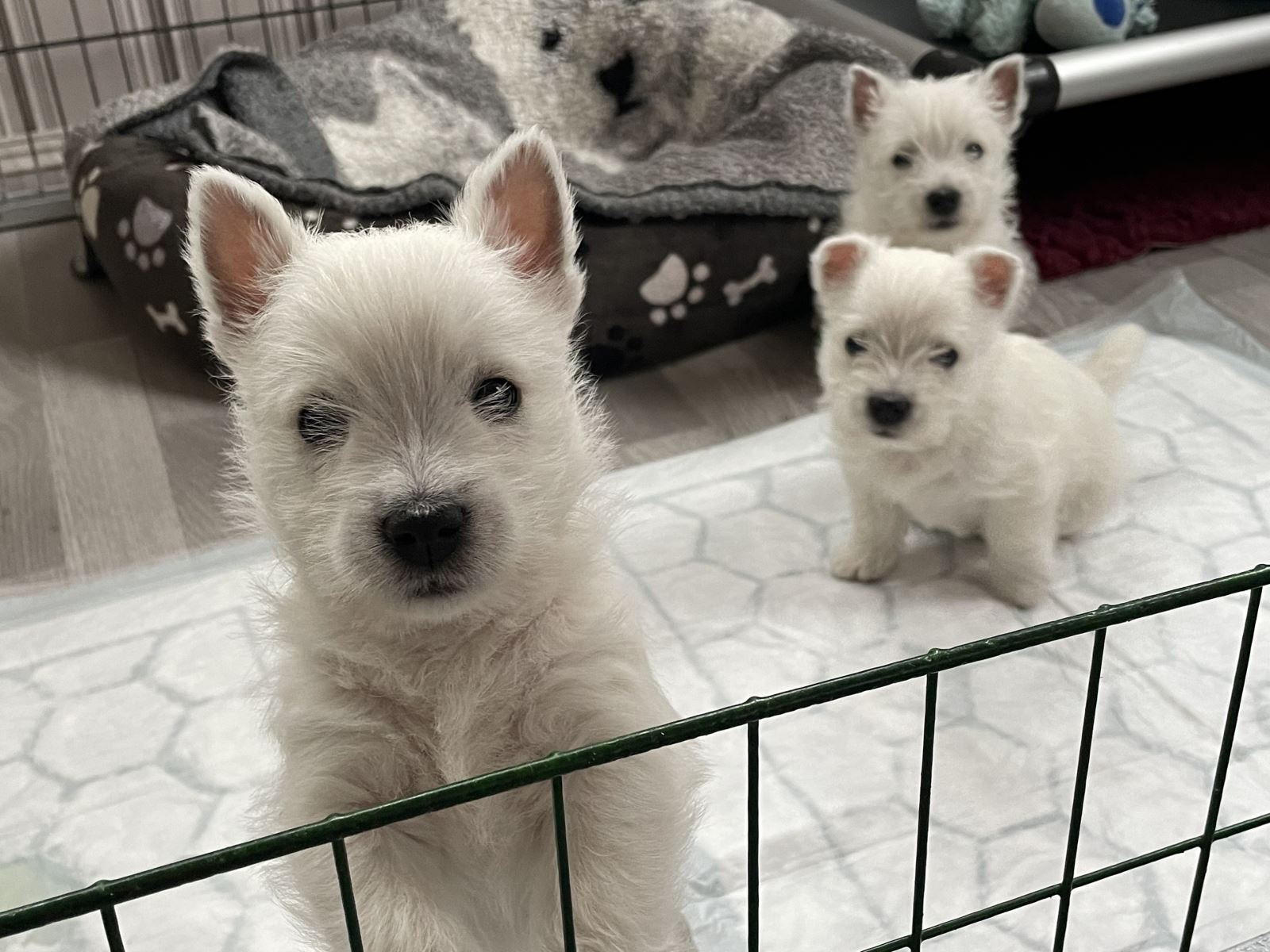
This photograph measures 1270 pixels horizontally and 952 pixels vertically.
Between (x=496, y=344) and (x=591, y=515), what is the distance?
25cm

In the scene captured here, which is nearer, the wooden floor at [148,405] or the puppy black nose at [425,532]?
the puppy black nose at [425,532]

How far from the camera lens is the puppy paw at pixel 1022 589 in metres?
2.38

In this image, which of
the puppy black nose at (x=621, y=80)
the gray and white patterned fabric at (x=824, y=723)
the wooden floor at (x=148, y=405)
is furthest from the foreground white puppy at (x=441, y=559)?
the puppy black nose at (x=621, y=80)

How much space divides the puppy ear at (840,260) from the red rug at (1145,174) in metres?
1.61

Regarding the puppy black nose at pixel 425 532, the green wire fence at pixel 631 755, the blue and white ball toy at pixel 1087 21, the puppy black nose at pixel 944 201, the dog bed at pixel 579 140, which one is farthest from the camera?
the blue and white ball toy at pixel 1087 21

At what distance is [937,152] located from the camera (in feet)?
10.1

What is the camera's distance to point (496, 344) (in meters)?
1.16

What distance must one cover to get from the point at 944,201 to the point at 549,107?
1.65 m

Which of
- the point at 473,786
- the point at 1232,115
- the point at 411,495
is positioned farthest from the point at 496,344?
the point at 1232,115

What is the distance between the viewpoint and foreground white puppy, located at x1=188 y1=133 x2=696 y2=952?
3.66 ft

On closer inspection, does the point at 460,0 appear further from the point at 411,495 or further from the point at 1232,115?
the point at 411,495

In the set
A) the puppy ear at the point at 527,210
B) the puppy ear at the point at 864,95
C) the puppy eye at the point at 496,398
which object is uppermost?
the puppy ear at the point at 527,210

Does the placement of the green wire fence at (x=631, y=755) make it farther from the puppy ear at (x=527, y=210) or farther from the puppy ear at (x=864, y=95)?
the puppy ear at (x=864, y=95)

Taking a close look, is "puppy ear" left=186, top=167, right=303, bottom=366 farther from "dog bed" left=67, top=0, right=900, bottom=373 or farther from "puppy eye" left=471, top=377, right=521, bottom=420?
"dog bed" left=67, top=0, right=900, bottom=373
